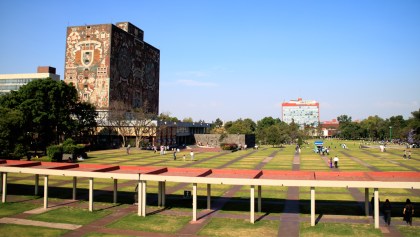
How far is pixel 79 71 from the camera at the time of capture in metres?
87.1

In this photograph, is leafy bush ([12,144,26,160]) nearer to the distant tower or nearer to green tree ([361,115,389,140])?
the distant tower

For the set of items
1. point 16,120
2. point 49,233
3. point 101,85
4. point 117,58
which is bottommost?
point 49,233

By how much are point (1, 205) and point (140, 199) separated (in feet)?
35.1

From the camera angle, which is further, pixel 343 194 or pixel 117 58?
pixel 117 58

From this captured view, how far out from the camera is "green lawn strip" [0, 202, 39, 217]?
22.3 meters

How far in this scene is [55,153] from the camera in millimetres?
47875

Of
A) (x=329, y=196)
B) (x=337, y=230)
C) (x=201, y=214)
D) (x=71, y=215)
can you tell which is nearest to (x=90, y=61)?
(x=71, y=215)

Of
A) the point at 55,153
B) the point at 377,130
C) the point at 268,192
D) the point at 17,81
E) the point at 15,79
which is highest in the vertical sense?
the point at 15,79

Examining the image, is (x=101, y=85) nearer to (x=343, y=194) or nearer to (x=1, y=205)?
(x=1, y=205)

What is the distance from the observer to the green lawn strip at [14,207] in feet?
73.2

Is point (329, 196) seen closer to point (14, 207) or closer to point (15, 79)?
point (14, 207)

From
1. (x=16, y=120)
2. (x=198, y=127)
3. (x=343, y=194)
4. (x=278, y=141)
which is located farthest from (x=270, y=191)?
(x=198, y=127)

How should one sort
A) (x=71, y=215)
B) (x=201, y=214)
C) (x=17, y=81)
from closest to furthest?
1. (x=71, y=215)
2. (x=201, y=214)
3. (x=17, y=81)

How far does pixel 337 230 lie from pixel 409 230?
3.88 meters
